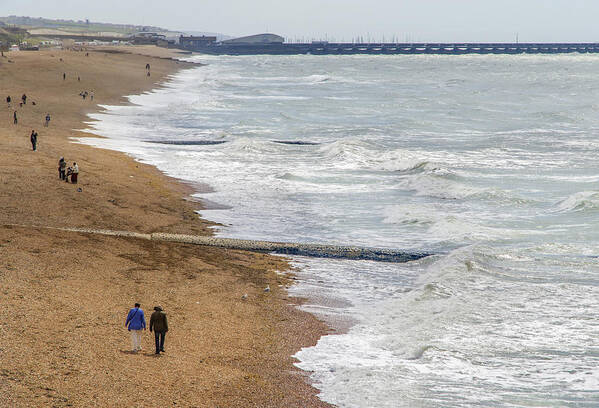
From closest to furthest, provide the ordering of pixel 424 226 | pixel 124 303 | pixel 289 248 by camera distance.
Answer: pixel 124 303
pixel 289 248
pixel 424 226

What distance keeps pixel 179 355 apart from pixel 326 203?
1879 centimetres

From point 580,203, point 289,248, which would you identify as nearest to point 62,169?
point 289,248

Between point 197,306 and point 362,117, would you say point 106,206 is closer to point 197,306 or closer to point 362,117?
point 197,306

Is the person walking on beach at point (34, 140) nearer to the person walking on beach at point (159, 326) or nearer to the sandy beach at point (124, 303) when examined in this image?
the sandy beach at point (124, 303)

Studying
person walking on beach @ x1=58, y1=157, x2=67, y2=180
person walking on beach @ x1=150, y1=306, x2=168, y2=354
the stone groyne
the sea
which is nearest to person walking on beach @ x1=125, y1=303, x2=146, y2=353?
person walking on beach @ x1=150, y1=306, x2=168, y2=354

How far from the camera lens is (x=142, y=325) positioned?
16.6 m

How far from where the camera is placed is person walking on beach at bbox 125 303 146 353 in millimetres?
16438

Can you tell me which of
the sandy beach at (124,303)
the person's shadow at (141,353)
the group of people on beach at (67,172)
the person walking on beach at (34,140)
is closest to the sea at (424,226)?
the sandy beach at (124,303)

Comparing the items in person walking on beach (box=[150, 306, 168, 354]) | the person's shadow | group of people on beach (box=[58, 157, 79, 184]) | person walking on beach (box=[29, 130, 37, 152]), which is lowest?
the person's shadow

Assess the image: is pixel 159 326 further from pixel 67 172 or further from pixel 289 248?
pixel 67 172

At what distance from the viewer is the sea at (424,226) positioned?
57.5ft

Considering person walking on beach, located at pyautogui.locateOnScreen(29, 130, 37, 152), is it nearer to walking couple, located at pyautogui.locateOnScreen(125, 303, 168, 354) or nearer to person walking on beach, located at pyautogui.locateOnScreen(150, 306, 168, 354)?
walking couple, located at pyautogui.locateOnScreen(125, 303, 168, 354)

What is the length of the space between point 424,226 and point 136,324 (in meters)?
17.2

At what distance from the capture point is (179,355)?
1719cm
